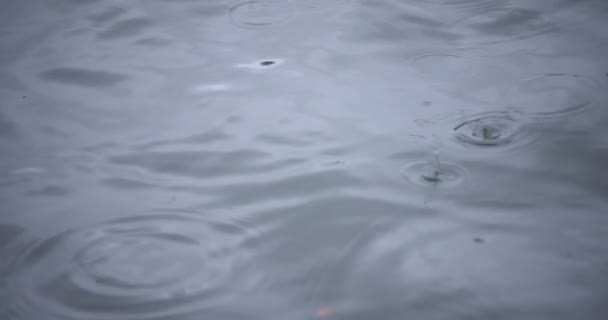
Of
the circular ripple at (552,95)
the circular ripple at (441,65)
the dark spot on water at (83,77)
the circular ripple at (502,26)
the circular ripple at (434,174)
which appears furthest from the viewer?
the circular ripple at (502,26)

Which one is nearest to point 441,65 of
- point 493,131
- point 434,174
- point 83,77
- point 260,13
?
point 493,131

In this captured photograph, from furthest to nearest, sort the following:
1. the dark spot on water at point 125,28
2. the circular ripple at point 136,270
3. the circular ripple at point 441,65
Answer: the dark spot on water at point 125,28 → the circular ripple at point 441,65 → the circular ripple at point 136,270

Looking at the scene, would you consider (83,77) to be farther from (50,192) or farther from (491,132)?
(491,132)

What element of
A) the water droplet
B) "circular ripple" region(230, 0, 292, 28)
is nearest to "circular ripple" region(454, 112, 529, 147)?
the water droplet

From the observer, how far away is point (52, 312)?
1.91 meters

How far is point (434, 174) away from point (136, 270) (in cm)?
119

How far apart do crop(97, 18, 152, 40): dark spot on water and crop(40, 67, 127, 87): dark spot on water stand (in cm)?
48

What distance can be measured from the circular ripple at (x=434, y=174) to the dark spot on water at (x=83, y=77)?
1758mm

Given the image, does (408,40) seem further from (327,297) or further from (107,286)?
(107,286)

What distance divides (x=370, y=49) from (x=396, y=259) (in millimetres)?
1758

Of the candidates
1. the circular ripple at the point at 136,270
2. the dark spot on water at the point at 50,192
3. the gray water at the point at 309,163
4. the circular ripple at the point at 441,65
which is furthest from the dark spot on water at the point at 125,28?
the circular ripple at the point at 136,270

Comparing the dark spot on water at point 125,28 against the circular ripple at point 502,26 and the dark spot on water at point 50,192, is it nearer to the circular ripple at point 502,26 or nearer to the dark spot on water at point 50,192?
the dark spot on water at point 50,192

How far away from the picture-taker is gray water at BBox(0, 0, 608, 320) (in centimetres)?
195

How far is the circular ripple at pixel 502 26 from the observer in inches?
139
